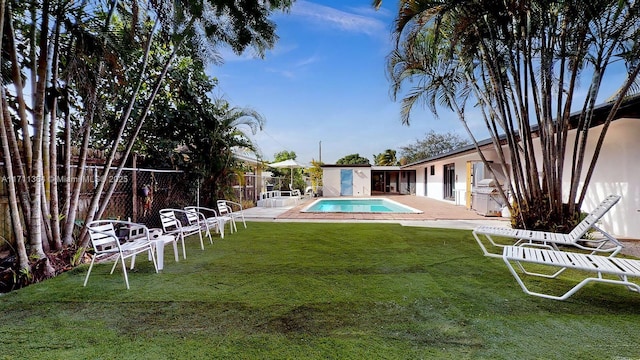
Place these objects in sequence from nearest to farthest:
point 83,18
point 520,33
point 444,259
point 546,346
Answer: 1. point 546,346
2. point 83,18
3. point 444,259
4. point 520,33

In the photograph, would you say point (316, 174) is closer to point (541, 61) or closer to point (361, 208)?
point (361, 208)

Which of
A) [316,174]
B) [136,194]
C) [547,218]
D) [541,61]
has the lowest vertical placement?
[547,218]

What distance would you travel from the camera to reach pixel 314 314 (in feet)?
9.10

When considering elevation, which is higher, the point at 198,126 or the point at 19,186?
the point at 198,126

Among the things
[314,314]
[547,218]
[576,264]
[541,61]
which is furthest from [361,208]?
[314,314]

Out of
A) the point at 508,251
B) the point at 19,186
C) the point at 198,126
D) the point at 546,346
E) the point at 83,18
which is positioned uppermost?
the point at 83,18

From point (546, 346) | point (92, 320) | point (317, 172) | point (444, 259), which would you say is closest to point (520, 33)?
point (444, 259)

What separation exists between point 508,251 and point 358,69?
1207 cm

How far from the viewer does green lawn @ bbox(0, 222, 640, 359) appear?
2.20 meters

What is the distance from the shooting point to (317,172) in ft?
74.8

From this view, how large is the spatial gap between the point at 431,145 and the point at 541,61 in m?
33.2

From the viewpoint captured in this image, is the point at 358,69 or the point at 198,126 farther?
the point at 358,69

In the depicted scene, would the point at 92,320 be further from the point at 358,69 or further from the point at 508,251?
the point at 358,69

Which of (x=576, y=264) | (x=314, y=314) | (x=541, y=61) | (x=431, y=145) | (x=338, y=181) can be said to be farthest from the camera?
(x=431, y=145)
